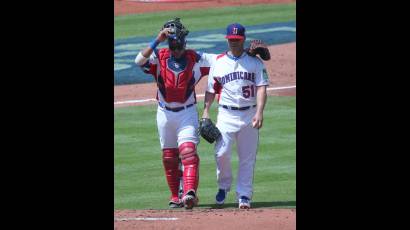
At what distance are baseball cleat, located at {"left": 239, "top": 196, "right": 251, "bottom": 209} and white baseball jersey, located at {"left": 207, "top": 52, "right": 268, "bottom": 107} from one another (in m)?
1.00

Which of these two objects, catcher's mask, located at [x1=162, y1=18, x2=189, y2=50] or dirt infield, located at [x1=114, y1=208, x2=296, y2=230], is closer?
dirt infield, located at [x1=114, y1=208, x2=296, y2=230]

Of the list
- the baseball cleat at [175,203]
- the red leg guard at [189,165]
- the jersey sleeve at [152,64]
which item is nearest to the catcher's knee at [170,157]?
the red leg guard at [189,165]

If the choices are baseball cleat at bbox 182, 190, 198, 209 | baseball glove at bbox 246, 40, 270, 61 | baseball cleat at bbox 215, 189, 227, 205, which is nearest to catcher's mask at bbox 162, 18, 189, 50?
baseball glove at bbox 246, 40, 270, 61

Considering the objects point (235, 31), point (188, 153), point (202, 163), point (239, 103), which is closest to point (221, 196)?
point (188, 153)

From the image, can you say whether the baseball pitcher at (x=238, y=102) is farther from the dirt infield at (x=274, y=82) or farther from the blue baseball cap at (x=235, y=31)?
the dirt infield at (x=274, y=82)

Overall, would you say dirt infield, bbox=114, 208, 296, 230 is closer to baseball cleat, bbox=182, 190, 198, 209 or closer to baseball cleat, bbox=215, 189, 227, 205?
baseball cleat, bbox=182, 190, 198, 209

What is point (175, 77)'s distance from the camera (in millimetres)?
11602

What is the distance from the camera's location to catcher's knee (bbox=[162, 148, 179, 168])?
11.8 metres

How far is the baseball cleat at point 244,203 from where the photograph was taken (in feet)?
38.2

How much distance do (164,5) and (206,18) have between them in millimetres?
2072
